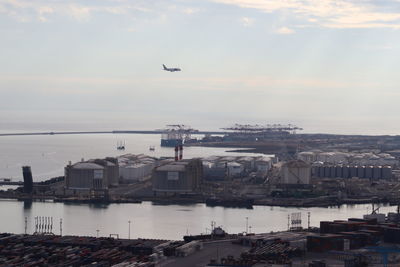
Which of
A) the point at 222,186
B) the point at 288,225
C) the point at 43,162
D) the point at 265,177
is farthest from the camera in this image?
the point at 43,162

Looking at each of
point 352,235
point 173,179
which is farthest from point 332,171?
point 352,235

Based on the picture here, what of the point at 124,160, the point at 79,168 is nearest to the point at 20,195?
the point at 79,168

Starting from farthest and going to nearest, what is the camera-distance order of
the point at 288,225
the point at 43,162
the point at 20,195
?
the point at 43,162
the point at 20,195
the point at 288,225

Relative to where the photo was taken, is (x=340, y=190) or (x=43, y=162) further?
(x=43, y=162)

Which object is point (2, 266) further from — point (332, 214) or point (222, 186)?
point (222, 186)

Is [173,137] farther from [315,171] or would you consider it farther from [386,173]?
[386,173]

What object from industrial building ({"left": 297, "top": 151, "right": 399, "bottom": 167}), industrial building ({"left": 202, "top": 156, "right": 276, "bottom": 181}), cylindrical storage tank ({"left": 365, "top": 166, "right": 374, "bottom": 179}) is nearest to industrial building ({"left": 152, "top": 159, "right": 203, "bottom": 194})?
industrial building ({"left": 202, "top": 156, "right": 276, "bottom": 181})

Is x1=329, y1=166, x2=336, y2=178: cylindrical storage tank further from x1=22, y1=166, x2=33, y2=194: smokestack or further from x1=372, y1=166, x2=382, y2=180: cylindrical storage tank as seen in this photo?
x1=22, y1=166, x2=33, y2=194: smokestack

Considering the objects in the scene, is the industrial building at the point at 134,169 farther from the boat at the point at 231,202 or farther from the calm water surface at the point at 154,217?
the boat at the point at 231,202

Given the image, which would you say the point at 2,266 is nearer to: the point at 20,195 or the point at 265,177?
the point at 20,195
